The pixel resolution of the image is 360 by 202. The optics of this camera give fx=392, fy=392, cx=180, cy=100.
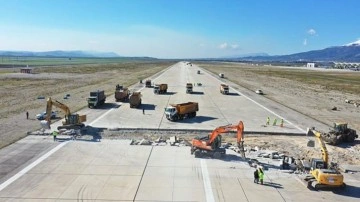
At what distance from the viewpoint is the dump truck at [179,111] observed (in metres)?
47.7

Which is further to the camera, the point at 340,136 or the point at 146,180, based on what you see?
the point at 340,136

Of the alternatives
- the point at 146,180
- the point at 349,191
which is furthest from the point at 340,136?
the point at 146,180

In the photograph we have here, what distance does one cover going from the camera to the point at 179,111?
4819cm

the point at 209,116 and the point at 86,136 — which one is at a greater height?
the point at 209,116

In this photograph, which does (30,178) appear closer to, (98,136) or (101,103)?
(98,136)

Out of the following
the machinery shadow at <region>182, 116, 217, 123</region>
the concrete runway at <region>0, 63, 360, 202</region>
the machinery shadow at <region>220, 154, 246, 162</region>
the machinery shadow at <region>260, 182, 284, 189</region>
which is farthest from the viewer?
the machinery shadow at <region>182, 116, 217, 123</region>

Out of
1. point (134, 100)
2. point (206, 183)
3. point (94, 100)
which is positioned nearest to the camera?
point (206, 183)

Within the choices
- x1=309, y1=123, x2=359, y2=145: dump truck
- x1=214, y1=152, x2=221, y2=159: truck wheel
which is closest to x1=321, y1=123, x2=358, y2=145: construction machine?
x1=309, y1=123, x2=359, y2=145: dump truck

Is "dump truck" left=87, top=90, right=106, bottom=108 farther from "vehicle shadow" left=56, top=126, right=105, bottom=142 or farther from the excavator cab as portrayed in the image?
the excavator cab

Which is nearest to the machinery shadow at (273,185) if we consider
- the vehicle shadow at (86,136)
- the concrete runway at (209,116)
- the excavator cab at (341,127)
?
the excavator cab at (341,127)

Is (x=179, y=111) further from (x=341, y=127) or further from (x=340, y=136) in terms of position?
(x=340, y=136)

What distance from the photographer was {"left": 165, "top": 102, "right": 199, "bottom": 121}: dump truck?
4769 cm

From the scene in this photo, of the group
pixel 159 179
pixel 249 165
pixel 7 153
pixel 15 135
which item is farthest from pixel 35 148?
pixel 249 165

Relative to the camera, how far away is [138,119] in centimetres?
4869
